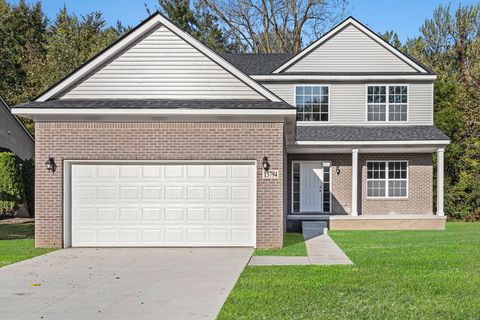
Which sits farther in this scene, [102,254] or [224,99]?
[224,99]

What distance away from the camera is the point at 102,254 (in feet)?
45.1

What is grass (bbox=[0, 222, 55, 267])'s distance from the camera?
13.2 meters

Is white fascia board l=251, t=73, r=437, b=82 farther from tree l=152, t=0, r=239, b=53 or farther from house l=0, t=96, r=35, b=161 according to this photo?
tree l=152, t=0, r=239, b=53

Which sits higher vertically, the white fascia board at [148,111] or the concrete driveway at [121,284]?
the white fascia board at [148,111]

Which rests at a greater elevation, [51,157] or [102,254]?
[51,157]

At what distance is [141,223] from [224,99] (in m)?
3.85

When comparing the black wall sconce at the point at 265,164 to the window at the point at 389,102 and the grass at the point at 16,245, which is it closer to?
the grass at the point at 16,245

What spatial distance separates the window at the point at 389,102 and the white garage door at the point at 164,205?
36.3 ft

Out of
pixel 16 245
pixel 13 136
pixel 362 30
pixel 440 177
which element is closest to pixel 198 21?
pixel 13 136

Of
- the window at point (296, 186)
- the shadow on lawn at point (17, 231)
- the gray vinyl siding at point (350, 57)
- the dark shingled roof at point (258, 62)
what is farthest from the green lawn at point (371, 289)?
the dark shingled roof at point (258, 62)

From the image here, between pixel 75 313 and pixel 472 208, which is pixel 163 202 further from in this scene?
pixel 472 208

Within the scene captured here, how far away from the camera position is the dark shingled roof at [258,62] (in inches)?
977

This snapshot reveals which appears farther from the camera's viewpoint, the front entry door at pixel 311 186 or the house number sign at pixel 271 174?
the front entry door at pixel 311 186

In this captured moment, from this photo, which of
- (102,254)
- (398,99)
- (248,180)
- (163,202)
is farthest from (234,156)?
(398,99)
